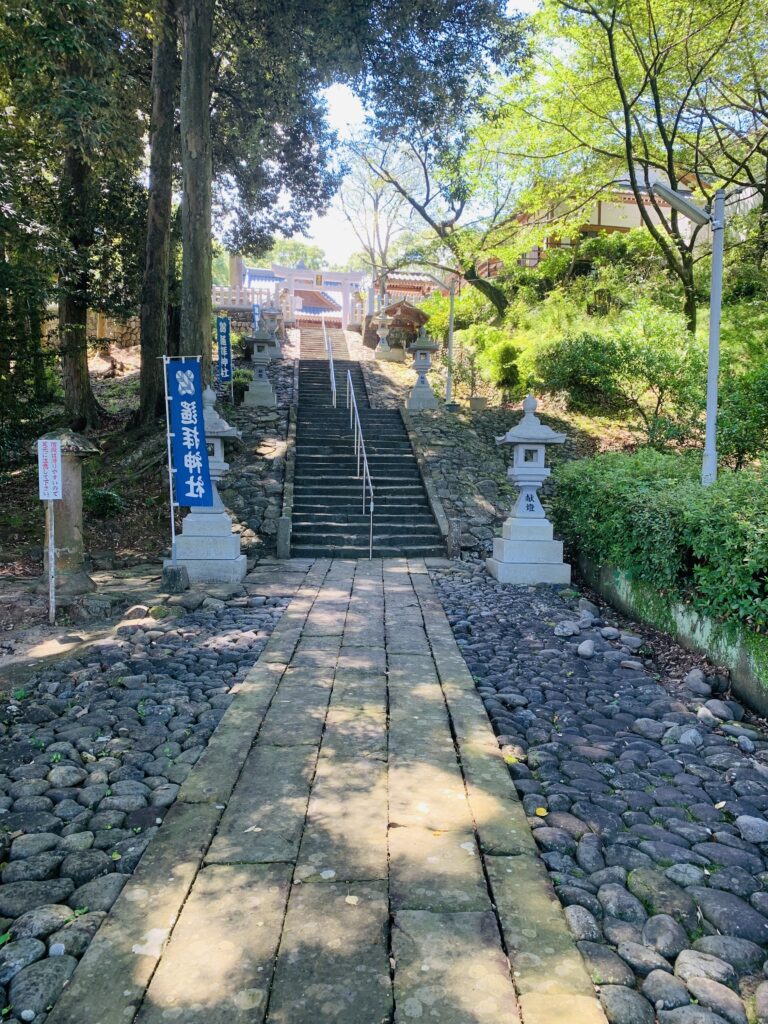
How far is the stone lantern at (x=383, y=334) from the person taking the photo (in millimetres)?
22281

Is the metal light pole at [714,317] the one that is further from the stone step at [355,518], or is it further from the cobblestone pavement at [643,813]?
the stone step at [355,518]

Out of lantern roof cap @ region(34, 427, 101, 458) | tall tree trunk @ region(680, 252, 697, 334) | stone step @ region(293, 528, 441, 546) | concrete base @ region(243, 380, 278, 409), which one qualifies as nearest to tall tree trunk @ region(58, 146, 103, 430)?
concrete base @ region(243, 380, 278, 409)

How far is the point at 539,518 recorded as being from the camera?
316 inches

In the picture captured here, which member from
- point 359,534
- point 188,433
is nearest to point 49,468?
point 188,433

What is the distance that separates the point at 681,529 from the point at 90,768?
434cm

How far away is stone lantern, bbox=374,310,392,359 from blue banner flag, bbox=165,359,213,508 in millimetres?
15255

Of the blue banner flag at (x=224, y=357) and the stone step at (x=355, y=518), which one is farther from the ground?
the blue banner flag at (x=224, y=357)

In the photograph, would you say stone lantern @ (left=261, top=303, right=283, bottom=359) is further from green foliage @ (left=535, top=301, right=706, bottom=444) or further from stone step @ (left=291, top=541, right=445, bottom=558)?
stone step @ (left=291, top=541, right=445, bottom=558)

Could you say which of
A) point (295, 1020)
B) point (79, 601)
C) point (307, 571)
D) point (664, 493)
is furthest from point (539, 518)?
point (295, 1020)

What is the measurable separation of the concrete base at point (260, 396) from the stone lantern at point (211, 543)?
7397 mm

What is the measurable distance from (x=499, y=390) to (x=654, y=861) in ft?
49.2

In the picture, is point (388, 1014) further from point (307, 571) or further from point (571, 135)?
point (571, 135)

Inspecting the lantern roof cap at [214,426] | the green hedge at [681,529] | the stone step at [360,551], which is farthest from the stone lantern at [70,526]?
the green hedge at [681,529]

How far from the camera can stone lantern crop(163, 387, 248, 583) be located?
7.64 metres
